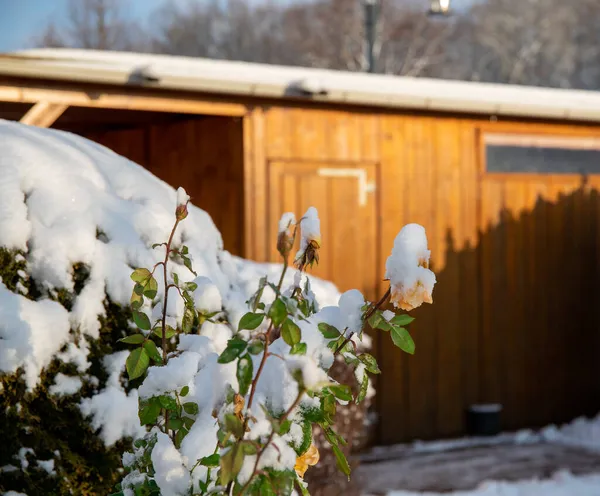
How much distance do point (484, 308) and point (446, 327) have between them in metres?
0.44

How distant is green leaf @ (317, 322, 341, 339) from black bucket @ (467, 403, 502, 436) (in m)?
6.64

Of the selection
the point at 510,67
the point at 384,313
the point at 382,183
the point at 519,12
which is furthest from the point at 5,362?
the point at 519,12

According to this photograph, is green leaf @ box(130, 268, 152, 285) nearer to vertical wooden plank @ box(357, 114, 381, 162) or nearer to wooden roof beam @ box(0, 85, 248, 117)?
wooden roof beam @ box(0, 85, 248, 117)

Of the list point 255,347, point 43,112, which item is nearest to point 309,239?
point 255,347

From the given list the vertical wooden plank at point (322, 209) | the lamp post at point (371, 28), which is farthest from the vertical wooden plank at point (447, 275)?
the lamp post at point (371, 28)

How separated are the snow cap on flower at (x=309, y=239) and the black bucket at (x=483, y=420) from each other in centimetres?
666

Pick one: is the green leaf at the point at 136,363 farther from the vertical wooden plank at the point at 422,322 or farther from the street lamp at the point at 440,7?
the street lamp at the point at 440,7

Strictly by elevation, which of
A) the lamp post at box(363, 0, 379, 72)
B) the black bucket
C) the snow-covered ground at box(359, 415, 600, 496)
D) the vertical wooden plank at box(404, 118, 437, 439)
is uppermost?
the lamp post at box(363, 0, 379, 72)

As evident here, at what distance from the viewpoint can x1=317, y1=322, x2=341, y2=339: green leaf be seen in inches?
70.4

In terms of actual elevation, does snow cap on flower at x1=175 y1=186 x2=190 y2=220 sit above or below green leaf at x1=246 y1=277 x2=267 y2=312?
above

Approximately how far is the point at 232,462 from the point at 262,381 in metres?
0.19

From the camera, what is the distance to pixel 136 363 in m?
1.95

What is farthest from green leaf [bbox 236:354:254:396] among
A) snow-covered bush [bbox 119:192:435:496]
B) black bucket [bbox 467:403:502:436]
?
black bucket [bbox 467:403:502:436]

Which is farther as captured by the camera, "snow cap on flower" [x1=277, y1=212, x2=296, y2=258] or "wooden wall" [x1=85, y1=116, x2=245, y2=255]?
"wooden wall" [x1=85, y1=116, x2=245, y2=255]
